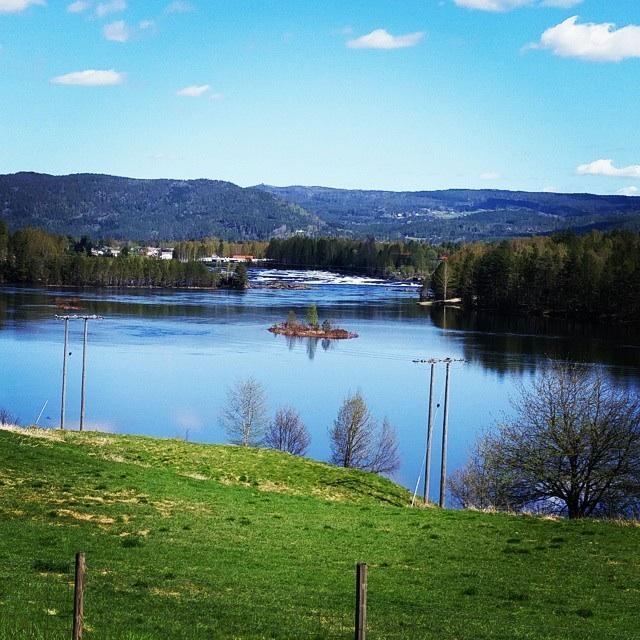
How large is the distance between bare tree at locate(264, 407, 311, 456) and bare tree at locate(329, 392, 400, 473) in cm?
143

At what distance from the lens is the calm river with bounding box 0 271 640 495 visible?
152ft

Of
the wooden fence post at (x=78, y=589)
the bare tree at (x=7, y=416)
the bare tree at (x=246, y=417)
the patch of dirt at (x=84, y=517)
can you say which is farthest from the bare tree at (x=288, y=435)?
the wooden fence post at (x=78, y=589)

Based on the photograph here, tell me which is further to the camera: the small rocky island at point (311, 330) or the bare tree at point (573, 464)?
the small rocky island at point (311, 330)

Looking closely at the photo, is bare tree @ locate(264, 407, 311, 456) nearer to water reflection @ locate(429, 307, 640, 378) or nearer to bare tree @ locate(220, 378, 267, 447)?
bare tree @ locate(220, 378, 267, 447)

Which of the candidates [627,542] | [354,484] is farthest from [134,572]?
[354,484]

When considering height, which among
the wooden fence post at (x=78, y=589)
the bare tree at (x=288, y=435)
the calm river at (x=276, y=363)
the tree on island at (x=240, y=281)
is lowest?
the bare tree at (x=288, y=435)

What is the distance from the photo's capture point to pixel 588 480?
92.2 ft

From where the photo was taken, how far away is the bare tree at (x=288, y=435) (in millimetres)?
41812

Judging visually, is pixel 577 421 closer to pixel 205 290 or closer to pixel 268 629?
pixel 268 629

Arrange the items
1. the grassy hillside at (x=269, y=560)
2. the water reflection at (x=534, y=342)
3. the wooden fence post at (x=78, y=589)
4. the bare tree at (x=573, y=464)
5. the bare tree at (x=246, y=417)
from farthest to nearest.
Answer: the water reflection at (x=534, y=342) → the bare tree at (x=246, y=417) → the bare tree at (x=573, y=464) → the grassy hillside at (x=269, y=560) → the wooden fence post at (x=78, y=589)

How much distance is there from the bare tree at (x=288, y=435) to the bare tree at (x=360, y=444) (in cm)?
143

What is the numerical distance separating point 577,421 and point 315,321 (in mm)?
57169

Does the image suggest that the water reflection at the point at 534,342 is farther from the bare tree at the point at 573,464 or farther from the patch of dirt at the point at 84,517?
the patch of dirt at the point at 84,517

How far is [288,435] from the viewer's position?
42500 mm
